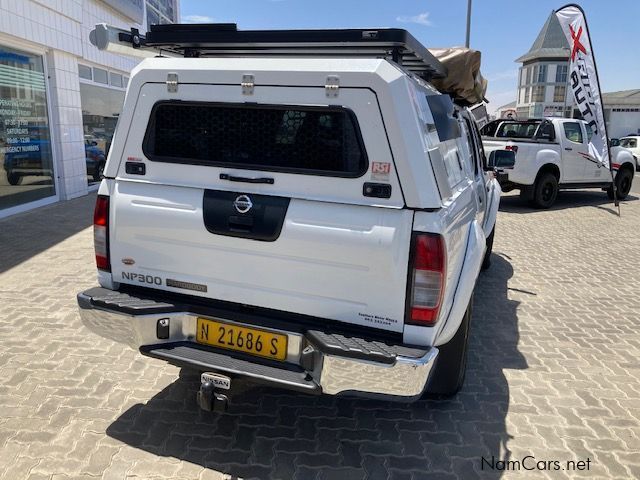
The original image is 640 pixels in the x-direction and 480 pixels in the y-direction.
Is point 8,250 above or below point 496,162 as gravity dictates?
below

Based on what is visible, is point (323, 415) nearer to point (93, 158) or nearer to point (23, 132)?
point (23, 132)

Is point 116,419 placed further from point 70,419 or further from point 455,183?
point 455,183

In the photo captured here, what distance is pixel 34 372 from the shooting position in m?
3.63

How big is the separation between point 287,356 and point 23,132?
8.95 meters

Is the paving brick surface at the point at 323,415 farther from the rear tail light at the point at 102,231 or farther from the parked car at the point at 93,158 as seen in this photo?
the parked car at the point at 93,158

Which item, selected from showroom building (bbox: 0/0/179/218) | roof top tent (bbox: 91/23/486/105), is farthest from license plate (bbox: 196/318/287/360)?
showroom building (bbox: 0/0/179/218)

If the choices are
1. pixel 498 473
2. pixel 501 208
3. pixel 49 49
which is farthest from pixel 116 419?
pixel 501 208

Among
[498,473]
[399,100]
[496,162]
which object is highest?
[399,100]

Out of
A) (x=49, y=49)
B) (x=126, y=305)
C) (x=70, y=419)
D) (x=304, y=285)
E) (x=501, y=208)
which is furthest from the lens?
(x=501, y=208)

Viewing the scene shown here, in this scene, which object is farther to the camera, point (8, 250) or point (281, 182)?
point (8, 250)

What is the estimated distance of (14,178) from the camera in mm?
9125

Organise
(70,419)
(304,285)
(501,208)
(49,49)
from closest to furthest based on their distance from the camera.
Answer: (304,285)
(70,419)
(49,49)
(501,208)

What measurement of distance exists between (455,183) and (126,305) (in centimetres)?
203

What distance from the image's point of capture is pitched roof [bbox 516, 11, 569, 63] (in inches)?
2736
